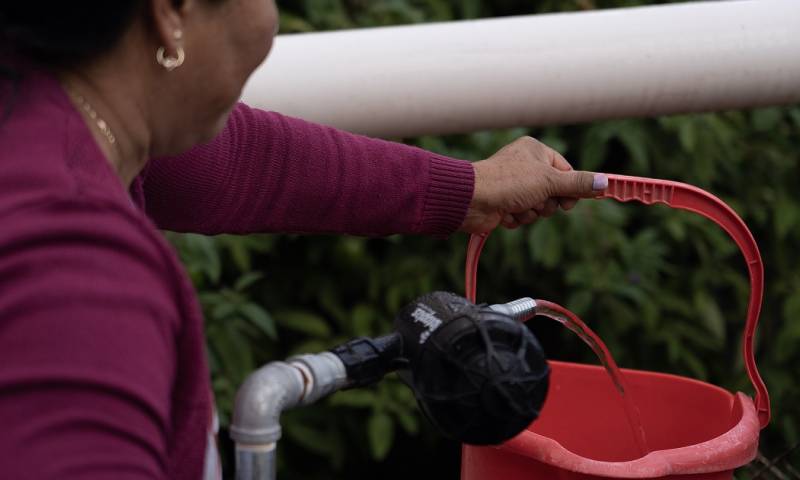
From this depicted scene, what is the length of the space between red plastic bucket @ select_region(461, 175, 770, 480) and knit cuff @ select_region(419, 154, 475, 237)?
0.05 metres

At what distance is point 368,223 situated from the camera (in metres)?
1.63

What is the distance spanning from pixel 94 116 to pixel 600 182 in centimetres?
73

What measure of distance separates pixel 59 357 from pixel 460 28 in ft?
3.28

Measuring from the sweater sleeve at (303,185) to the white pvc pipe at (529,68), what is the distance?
0.07m

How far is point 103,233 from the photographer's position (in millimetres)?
901

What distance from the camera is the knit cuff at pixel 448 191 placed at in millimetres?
1613

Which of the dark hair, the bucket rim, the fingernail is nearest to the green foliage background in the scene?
the fingernail

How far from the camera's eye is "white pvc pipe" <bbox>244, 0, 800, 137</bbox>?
166 centimetres

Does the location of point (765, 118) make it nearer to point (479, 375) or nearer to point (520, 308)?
point (520, 308)

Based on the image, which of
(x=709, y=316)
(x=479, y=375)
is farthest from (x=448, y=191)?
(x=709, y=316)

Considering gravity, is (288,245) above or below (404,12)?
below

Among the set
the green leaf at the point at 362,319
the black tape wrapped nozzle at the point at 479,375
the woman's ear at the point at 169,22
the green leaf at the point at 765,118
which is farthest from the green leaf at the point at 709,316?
the woman's ear at the point at 169,22

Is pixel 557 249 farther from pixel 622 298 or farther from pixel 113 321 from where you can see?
pixel 113 321

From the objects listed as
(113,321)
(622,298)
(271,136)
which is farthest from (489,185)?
(622,298)
